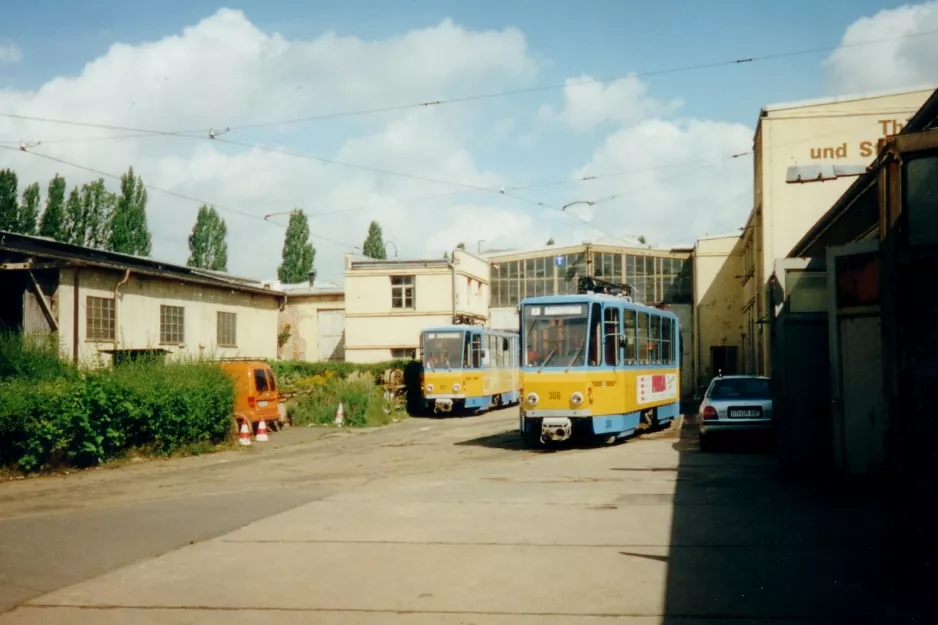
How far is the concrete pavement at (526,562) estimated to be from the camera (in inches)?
271

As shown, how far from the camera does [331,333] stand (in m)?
54.8

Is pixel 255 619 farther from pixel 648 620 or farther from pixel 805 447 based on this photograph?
pixel 805 447

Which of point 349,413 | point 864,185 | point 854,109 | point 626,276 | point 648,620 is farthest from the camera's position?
point 626,276

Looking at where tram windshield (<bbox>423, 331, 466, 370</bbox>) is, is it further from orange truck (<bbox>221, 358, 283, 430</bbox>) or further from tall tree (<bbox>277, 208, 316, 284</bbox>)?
tall tree (<bbox>277, 208, 316, 284</bbox>)

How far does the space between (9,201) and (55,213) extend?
8.57 feet

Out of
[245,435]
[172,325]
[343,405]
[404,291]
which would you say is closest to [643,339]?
[245,435]

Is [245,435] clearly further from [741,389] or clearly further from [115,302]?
[741,389]

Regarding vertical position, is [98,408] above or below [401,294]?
below

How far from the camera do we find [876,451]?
12414 millimetres

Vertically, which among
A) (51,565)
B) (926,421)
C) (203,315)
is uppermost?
(203,315)

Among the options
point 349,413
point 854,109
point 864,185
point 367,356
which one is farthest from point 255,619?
point 367,356

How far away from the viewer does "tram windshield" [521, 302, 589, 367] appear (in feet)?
64.2

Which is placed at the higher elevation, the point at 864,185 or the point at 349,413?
the point at 864,185

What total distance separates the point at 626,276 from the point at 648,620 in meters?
48.8
